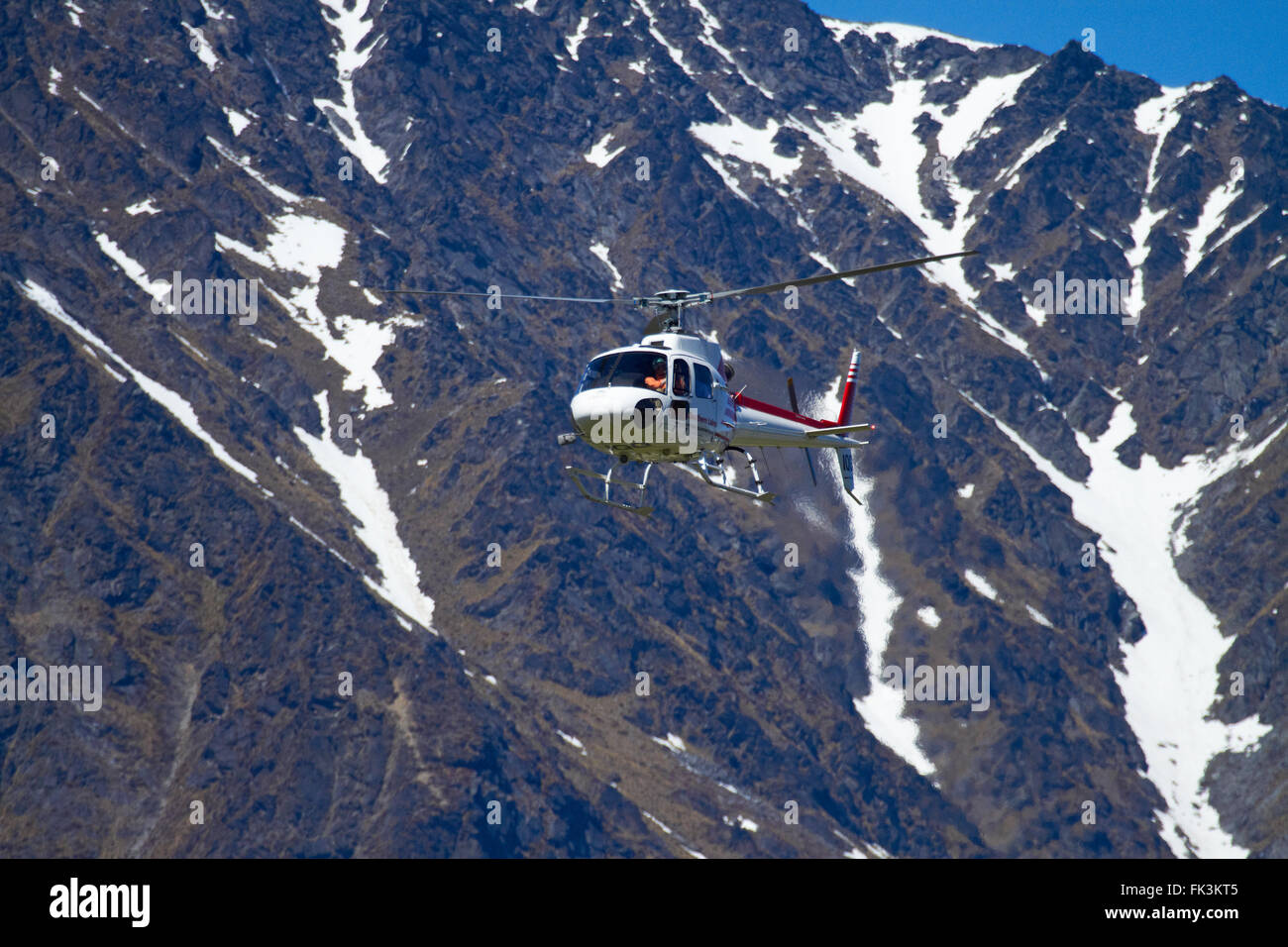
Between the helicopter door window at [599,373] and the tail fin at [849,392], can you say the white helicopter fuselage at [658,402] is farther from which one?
the tail fin at [849,392]

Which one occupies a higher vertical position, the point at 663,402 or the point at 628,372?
the point at 628,372

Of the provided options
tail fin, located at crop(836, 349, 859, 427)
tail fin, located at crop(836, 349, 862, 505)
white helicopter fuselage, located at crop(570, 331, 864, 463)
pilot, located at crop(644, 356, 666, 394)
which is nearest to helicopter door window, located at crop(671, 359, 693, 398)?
white helicopter fuselage, located at crop(570, 331, 864, 463)

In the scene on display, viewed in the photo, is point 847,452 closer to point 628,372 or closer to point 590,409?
point 628,372

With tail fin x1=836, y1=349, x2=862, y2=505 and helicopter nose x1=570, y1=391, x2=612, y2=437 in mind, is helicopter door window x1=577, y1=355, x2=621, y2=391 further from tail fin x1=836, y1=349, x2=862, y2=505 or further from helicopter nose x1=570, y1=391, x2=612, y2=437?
tail fin x1=836, y1=349, x2=862, y2=505

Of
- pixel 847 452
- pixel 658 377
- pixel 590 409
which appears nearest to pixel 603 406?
pixel 590 409
